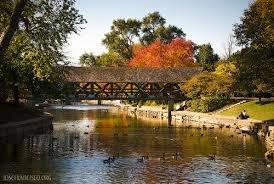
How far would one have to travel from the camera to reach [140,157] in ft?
104

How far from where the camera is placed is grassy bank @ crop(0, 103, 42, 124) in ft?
155

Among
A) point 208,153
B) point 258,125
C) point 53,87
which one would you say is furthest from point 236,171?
point 53,87

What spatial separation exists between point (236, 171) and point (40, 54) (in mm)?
14273

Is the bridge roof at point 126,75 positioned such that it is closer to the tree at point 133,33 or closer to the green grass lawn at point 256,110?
the green grass lawn at point 256,110

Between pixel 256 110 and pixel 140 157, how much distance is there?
87.2 ft

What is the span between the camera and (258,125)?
152ft

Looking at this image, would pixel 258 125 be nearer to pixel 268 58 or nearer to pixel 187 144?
pixel 268 58

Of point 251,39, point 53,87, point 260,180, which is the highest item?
point 251,39

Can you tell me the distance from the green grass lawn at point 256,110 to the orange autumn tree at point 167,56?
32.6 meters

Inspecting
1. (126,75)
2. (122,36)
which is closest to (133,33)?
(122,36)

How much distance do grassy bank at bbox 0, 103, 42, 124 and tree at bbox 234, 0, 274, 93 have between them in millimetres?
21670

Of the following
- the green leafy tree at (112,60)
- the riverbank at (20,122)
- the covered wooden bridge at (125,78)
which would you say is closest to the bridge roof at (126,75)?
the covered wooden bridge at (125,78)

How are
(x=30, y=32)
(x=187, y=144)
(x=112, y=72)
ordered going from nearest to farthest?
(x=30, y=32)
(x=187, y=144)
(x=112, y=72)

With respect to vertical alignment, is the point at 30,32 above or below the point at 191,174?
above
